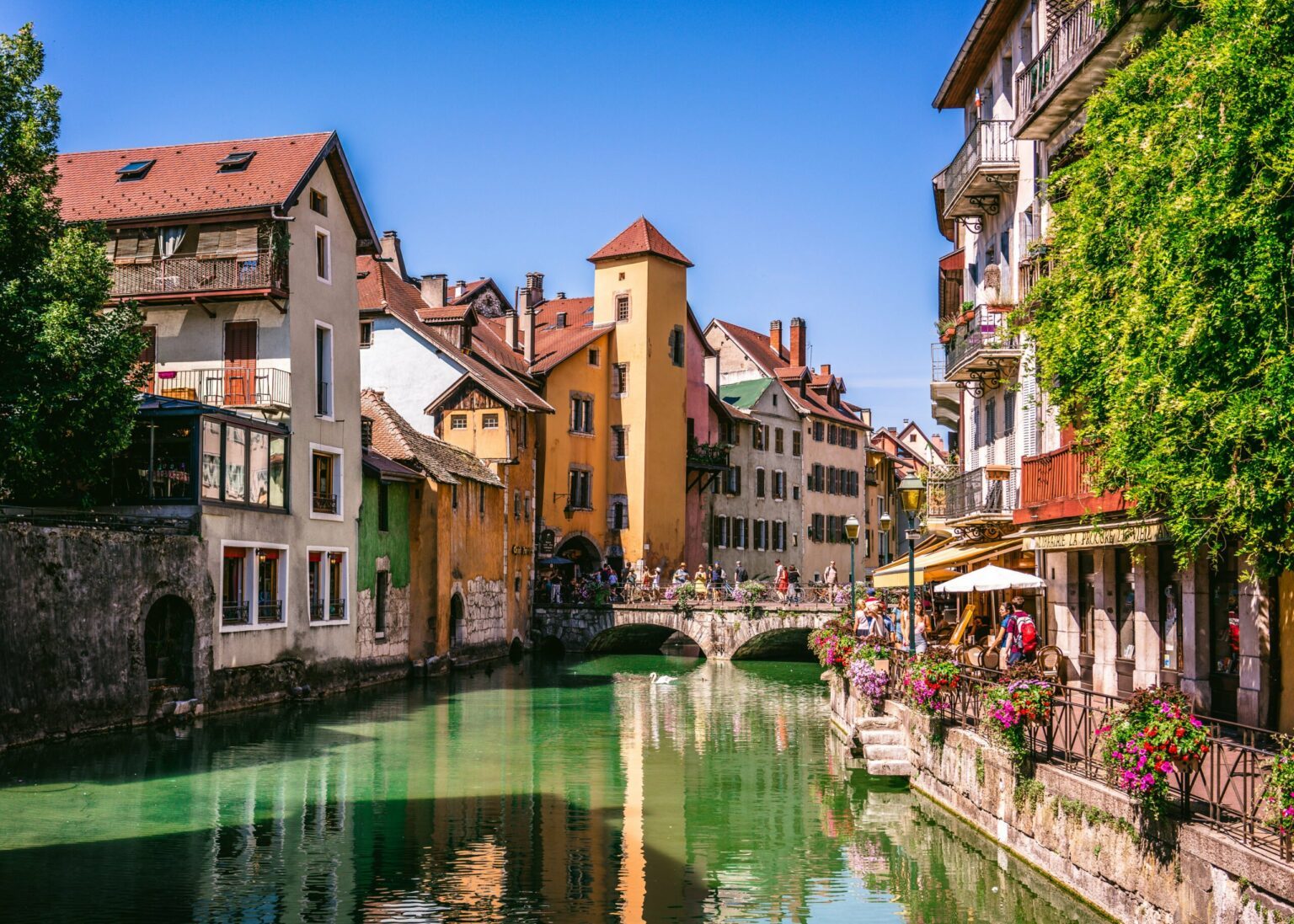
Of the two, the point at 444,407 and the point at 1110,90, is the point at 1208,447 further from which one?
the point at 444,407

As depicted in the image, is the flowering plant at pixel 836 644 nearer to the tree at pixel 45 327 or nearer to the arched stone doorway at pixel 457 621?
the tree at pixel 45 327

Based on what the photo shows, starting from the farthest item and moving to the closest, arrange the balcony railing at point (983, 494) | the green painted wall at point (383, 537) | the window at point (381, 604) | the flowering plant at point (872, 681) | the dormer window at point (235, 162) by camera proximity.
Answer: the window at point (381, 604) < the green painted wall at point (383, 537) < the dormer window at point (235, 162) < the balcony railing at point (983, 494) < the flowering plant at point (872, 681)

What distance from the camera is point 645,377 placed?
6025 cm

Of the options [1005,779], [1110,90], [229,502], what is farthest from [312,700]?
[1110,90]

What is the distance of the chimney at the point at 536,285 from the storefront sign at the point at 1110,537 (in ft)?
170

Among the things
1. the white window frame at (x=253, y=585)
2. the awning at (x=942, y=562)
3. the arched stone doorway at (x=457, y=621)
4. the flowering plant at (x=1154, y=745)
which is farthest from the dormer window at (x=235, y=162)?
the flowering plant at (x=1154, y=745)

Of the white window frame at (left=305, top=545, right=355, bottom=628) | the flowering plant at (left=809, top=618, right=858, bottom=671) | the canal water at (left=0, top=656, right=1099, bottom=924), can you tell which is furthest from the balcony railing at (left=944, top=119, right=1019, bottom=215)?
the white window frame at (left=305, top=545, right=355, bottom=628)

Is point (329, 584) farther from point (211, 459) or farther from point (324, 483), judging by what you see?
point (211, 459)

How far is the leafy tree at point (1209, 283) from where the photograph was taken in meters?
13.1

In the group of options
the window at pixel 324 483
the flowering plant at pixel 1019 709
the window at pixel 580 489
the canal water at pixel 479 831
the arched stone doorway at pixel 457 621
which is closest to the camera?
the canal water at pixel 479 831

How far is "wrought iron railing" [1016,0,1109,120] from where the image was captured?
21.7 metres

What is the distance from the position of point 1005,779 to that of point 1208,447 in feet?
14.4

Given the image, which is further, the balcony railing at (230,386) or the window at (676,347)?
Answer: the window at (676,347)

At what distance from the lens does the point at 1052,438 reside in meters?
26.2
